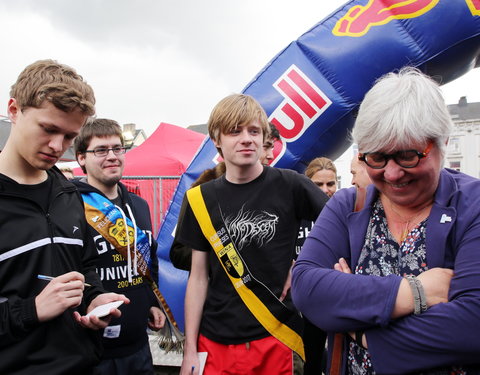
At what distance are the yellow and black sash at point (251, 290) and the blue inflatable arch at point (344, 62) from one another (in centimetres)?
221

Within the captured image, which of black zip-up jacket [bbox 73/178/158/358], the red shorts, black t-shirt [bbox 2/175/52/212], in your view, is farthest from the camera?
black zip-up jacket [bbox 73/178/158/358]

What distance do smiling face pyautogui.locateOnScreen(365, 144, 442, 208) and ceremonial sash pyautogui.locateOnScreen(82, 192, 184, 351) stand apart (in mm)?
1673

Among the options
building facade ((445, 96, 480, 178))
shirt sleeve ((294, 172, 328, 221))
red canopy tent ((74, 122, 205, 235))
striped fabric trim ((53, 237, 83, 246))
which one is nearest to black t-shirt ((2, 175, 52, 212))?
striped fabric trim ((53, 237, 83, 246))

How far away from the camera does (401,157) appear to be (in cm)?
110

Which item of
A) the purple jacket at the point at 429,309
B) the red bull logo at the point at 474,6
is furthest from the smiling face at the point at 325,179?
the purple jacket at the point at 429,309

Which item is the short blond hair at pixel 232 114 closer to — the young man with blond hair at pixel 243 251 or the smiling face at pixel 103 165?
the young man with blond hair at pixel 243 251

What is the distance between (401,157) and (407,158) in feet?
0.05

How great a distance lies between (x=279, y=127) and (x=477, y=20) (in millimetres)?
2174

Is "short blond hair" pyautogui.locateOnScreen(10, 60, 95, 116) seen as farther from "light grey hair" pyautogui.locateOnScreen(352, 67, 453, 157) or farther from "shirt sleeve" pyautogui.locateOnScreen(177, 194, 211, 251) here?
"light grey hair" pyautogui.locateOnScreen(352, 67, 453, 157)

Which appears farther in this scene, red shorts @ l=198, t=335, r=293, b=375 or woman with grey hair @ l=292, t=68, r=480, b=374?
red shorts @ l=198, t=335, r=293, b=375

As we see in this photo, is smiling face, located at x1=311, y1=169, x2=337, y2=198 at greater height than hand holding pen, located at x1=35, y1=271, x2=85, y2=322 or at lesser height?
greater

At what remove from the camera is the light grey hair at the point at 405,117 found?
1.06 metres

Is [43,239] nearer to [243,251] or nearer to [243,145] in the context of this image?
[243,251]

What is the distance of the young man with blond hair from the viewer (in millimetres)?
1789
